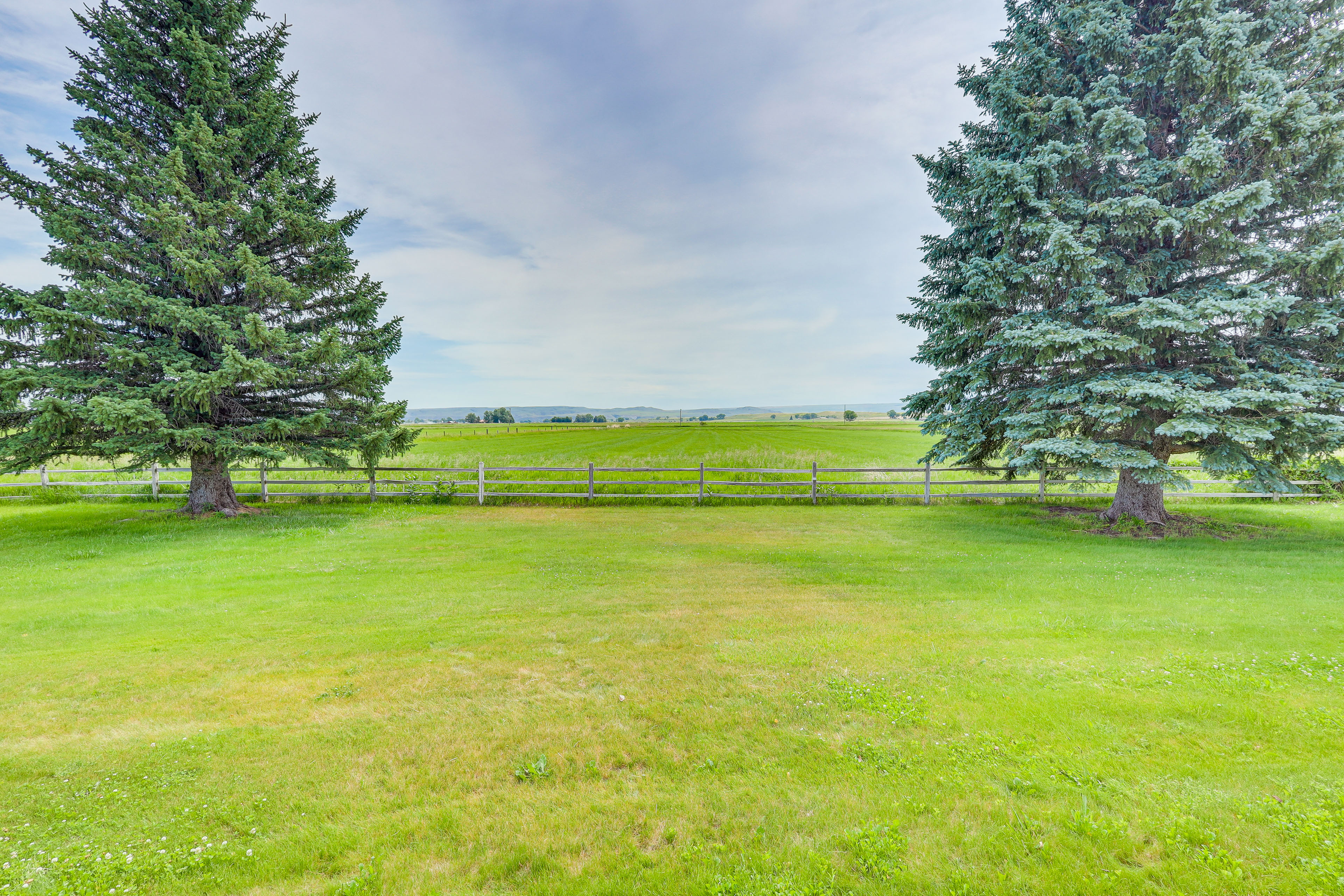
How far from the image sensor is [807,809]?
10.0 feet

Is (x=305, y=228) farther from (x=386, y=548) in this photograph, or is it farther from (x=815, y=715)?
(x=815, y=715)

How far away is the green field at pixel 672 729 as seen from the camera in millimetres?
2686

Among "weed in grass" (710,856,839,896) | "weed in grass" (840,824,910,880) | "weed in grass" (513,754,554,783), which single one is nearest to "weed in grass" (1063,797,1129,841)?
"weed in grass" (840,824,910,880)

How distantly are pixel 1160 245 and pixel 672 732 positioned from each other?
557 inches

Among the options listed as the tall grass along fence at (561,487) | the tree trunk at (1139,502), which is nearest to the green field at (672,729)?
the tree trunk at (1139,502)

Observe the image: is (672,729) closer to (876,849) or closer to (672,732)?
(672,732)

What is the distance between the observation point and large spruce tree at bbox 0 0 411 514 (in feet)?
36.3

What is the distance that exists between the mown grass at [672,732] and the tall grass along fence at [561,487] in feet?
26.0

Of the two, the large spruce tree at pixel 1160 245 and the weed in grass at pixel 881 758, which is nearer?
the weed in grass at pixel 881 758

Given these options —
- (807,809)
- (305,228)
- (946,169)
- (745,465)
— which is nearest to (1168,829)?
(807,809)

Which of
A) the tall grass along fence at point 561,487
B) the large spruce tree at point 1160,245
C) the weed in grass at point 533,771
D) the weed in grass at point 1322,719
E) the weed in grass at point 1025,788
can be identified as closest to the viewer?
the weed in grass at point 1025,788

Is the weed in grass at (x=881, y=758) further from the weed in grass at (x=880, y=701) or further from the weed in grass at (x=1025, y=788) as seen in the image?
the weed in grass at (x=1025, y=788)

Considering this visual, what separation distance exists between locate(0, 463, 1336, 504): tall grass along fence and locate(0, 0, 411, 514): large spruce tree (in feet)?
9.41

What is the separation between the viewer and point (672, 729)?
3.90 metres
